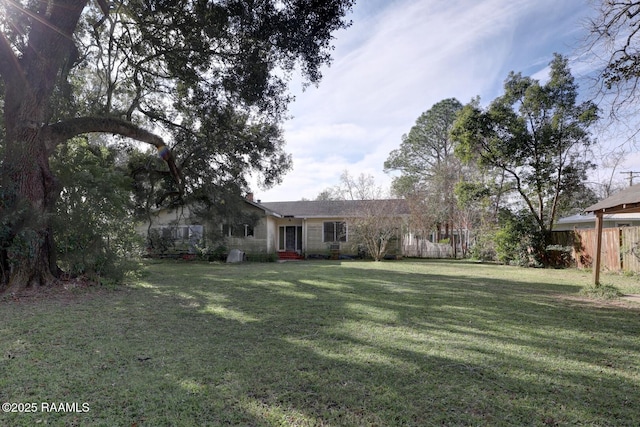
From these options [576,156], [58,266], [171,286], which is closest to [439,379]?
[171,286]

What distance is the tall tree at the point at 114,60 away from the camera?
7379mm

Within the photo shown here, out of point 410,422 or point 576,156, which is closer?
point 410,422

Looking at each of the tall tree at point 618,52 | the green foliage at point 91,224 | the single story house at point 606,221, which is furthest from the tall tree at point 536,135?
the green foliage at point 91,224

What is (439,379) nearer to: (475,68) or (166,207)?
(475,68)

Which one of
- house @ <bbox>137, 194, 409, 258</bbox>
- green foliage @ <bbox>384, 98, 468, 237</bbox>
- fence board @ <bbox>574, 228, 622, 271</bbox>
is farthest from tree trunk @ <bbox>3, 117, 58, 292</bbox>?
green foliage @ <bbox>384, 98, 468, 237</bbox>

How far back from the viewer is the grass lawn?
8.38 feet

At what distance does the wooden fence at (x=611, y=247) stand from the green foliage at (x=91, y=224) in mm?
15626

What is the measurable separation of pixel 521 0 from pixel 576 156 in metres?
9.76

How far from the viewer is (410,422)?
96.1 inches

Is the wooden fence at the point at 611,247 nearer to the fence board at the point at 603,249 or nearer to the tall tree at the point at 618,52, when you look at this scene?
the fence board at the point at 603,249

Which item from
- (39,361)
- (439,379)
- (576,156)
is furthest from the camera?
(576,156)

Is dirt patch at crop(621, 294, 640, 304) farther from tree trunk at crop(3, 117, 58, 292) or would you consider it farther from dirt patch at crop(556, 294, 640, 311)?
tree trunk at crop(3, 117, 58, 292)

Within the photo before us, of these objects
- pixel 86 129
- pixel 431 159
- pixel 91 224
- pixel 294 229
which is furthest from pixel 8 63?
pixel 431 159

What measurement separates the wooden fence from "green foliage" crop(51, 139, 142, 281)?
15626 mm
